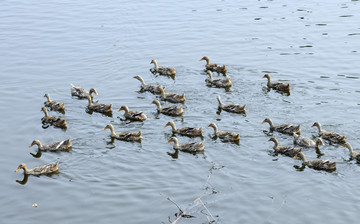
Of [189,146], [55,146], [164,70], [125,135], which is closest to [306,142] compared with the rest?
[189,146]

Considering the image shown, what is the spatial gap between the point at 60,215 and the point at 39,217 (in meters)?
0.53

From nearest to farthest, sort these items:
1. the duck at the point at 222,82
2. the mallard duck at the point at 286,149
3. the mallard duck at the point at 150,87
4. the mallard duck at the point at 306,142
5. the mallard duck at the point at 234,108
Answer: the mallard duck at the point at 286,149, the mallard duck at the point at 306,142, the mallard duck at the point at 234,108, the mallard duck at the point at 150,87, the duck at the point at 222,82

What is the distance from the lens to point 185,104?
73.8 ft

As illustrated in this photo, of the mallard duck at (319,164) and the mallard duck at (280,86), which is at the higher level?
the mallard duck at (280,86)

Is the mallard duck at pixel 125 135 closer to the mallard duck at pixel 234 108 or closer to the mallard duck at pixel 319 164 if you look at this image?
the mallard duck at pixel 234 108

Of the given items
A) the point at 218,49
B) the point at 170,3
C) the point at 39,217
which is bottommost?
the point at 39,217

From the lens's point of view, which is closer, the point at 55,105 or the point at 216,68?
the point at 55,105

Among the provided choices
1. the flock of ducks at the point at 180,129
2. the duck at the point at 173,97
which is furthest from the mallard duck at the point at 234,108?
the duck at the point at 173,97

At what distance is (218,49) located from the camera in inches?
1138

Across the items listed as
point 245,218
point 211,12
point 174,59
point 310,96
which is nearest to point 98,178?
point 245,218

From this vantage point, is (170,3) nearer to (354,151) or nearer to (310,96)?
(310,96)

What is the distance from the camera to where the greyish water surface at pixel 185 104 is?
52.4ft

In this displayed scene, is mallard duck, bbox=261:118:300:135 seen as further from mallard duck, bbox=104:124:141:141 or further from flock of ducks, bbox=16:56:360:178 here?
mallard duck, bbox=104:124:141:141

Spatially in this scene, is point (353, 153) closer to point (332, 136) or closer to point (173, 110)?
point (332, 136)
